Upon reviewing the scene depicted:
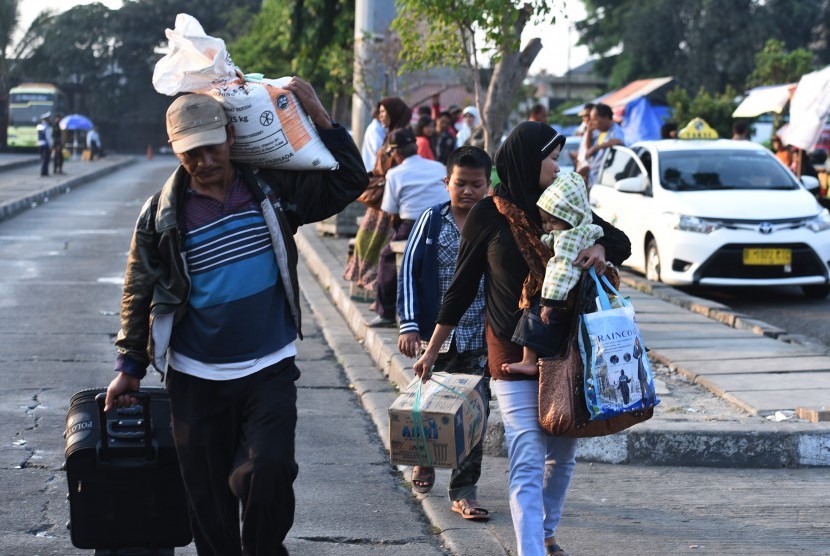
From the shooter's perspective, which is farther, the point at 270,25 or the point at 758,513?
the point at 270,25

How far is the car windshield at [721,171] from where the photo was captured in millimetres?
13367

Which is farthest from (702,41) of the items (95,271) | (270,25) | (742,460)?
(742,460)

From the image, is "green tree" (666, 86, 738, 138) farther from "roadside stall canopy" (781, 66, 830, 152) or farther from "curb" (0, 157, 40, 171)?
"curb" (0, 157, 40, 171)

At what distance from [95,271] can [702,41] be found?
47.2 metres

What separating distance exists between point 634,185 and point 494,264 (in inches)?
363

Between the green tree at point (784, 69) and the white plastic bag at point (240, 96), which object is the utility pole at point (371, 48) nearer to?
the white plastic bag at point (240, 96)

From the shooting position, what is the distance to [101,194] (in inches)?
1246

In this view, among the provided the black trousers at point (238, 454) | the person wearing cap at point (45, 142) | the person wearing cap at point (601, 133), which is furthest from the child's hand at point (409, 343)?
the person wearing cap at point (45, 142)

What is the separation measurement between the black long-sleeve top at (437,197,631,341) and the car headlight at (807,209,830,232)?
846cm

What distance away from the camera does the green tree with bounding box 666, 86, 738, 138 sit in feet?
77.5

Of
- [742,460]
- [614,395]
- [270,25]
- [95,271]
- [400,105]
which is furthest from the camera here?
[270,25]

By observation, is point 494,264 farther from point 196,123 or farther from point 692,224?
point 692,224

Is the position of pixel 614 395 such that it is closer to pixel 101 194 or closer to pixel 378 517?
pixel 378 517

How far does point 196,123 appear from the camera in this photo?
153 inches
